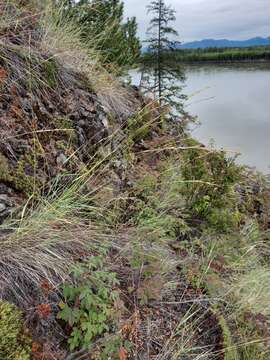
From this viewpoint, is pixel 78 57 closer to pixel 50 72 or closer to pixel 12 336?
pixel 50 72

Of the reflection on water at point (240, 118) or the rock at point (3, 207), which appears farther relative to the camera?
the reflection on water at point (240, 118)

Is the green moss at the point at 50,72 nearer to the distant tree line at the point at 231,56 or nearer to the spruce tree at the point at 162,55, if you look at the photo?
the spruce tree at the point at 162,55

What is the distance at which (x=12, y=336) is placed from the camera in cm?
139

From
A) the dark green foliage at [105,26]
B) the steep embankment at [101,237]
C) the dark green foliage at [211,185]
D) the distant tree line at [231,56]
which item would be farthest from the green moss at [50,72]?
the distant tree line at [231,56]

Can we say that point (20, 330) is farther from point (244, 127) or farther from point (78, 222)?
point (244, 127)

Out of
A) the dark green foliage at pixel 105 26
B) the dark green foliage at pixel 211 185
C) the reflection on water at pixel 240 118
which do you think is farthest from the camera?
the reflection on water at pixel 240 118

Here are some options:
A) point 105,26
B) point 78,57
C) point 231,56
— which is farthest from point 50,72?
point 231,56

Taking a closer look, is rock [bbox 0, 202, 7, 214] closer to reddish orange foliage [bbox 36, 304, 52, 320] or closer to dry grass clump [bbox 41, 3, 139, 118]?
reddish orange foliage [bbox 36, 304, 52, 320]

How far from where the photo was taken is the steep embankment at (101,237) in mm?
1636

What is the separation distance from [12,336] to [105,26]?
438 centimetres

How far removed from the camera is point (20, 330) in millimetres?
1463

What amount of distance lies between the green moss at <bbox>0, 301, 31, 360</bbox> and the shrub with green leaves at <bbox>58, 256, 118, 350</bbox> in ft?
0.61

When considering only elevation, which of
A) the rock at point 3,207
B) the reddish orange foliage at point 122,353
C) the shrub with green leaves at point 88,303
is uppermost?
the rock at point 3,207

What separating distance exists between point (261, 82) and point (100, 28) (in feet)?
85.6
